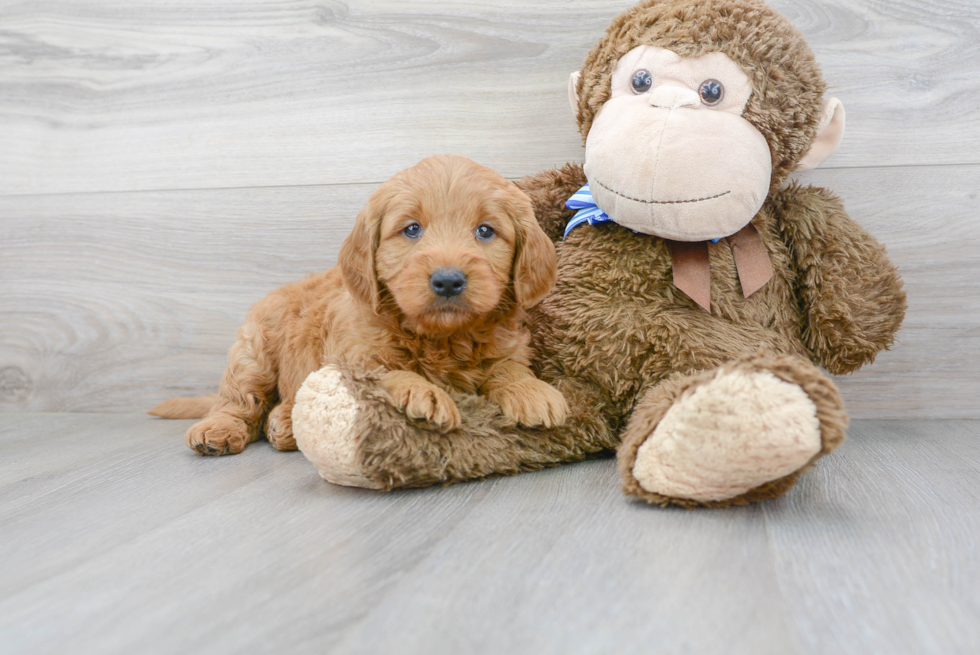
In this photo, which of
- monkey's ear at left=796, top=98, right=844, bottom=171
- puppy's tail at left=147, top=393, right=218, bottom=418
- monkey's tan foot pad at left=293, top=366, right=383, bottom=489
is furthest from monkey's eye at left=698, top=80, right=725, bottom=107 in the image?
puppy's tail at left=147, top=393, right=218, bottom=418

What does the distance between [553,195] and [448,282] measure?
0.54m

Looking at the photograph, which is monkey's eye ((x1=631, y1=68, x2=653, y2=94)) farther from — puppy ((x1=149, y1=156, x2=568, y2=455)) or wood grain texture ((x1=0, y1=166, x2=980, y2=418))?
wood grain texture ((x1=0, y1=166, x2=980, y2=418))

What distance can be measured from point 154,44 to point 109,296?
0.81 m

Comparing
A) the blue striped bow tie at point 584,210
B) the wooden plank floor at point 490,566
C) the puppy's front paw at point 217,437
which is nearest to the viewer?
the wooden plank floor at point 490,566

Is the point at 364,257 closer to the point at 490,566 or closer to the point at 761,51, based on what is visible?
the point at 490,566

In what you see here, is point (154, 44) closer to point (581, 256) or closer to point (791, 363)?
point (581, 256)

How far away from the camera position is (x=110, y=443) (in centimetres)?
196

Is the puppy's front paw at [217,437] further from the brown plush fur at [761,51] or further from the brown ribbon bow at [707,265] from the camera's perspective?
the brown plush fur at [761,51]

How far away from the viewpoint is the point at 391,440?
1.34 meters

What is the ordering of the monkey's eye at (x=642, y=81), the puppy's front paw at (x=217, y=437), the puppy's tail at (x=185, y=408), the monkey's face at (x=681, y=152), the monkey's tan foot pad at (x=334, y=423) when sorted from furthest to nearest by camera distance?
the puppy's tail at (x=185, y=408) < the puppy's front paw at (x=217, y=437) < the monkey's eye at (x=642, y=81) < the monkey's face at (x=681, y=152) < the monkey's tan foot pad at (x=334, y=423)

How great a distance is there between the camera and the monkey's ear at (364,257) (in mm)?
1498

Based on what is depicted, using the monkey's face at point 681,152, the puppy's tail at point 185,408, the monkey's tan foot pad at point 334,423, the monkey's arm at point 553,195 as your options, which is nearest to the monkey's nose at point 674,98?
the monkey's face at point 681,152

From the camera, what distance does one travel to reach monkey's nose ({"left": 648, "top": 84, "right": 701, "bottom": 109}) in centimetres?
147

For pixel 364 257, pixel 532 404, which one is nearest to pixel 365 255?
pixel 364 257
